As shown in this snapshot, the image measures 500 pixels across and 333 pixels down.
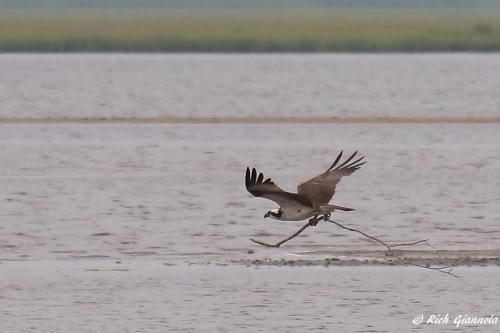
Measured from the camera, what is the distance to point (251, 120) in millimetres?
23969

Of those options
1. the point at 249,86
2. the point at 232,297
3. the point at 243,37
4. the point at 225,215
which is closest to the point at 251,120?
the point at 249,86

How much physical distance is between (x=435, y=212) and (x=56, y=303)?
479 centimetres

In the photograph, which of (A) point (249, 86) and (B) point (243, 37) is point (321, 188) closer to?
(A) point (249, 86)

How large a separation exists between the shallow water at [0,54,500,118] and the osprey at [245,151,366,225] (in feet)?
45.1

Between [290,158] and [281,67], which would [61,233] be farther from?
[281,67]

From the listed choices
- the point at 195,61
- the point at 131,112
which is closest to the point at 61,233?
the point at 131,112

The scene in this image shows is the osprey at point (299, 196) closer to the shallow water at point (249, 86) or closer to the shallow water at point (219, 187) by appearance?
the shallow water at point (219, 187)

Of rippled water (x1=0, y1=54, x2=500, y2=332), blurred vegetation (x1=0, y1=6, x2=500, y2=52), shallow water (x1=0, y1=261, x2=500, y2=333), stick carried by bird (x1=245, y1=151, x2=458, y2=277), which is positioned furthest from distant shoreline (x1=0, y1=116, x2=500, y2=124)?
blurred vegetation (x1=0, y1=6, x2=500, y2=52)

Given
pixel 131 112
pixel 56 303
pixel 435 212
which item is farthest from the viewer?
pixel 131 112

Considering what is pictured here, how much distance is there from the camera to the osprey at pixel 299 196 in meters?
10.7

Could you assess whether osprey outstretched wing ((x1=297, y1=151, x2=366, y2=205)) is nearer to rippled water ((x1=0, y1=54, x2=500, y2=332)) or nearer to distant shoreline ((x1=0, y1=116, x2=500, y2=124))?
rippled water ((x1=0, y1=54, x2=500, y2=332))

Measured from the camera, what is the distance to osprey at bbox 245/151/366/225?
35.0 feet

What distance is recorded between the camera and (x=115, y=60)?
46.9 metres

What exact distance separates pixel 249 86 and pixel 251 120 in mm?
8981
